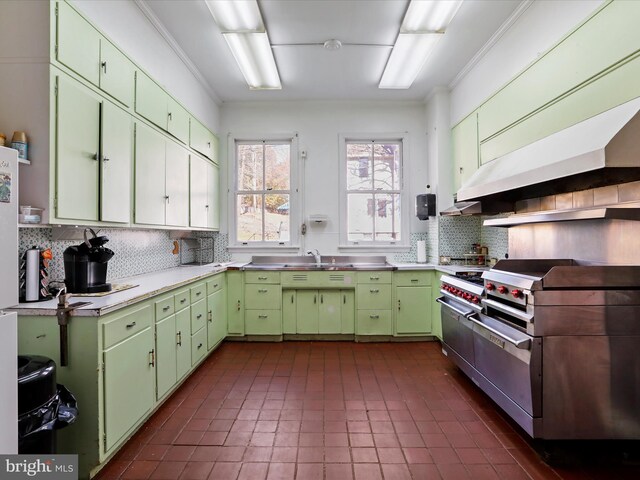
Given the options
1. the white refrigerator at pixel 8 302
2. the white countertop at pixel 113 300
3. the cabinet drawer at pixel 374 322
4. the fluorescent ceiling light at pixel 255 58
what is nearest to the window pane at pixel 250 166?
the fluorescent ceiling light at pixel 255 58

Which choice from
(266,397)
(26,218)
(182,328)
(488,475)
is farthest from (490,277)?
(26,218)

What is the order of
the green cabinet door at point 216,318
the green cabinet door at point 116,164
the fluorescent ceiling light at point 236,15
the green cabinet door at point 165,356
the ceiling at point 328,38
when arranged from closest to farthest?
the green cabinet door at point 116,164, the green cabinet door at point 165,356, the fluorescent ceiling light at point 236,15, the ceiling at point 328,38, the green cabinet door at point 216,318

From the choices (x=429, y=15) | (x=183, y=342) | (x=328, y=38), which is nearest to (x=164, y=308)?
(x=183, y=342)

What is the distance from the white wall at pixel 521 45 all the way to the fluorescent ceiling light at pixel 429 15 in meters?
0.66

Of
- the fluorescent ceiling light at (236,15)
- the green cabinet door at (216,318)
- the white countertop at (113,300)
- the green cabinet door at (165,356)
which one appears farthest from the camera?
the green cabinet door at (216,318)

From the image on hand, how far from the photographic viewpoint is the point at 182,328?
2.78 meters

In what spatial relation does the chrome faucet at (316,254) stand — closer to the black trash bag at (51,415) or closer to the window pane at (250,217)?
the window pane at (250,217)

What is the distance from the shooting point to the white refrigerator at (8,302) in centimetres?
118

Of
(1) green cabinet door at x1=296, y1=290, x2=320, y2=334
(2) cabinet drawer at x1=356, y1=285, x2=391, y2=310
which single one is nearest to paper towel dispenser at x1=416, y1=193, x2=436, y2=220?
(2) cabinet drawer at x1=356, y1=285, x2=391, y2=310

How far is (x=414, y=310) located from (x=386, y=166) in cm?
204

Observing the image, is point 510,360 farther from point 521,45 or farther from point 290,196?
point 290,196

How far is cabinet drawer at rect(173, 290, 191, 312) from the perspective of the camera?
8.83 ft

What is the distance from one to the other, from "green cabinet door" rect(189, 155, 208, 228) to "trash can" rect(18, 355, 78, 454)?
225 centimetres

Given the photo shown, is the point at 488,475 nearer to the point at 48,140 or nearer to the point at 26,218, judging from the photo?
the point at 26,218
